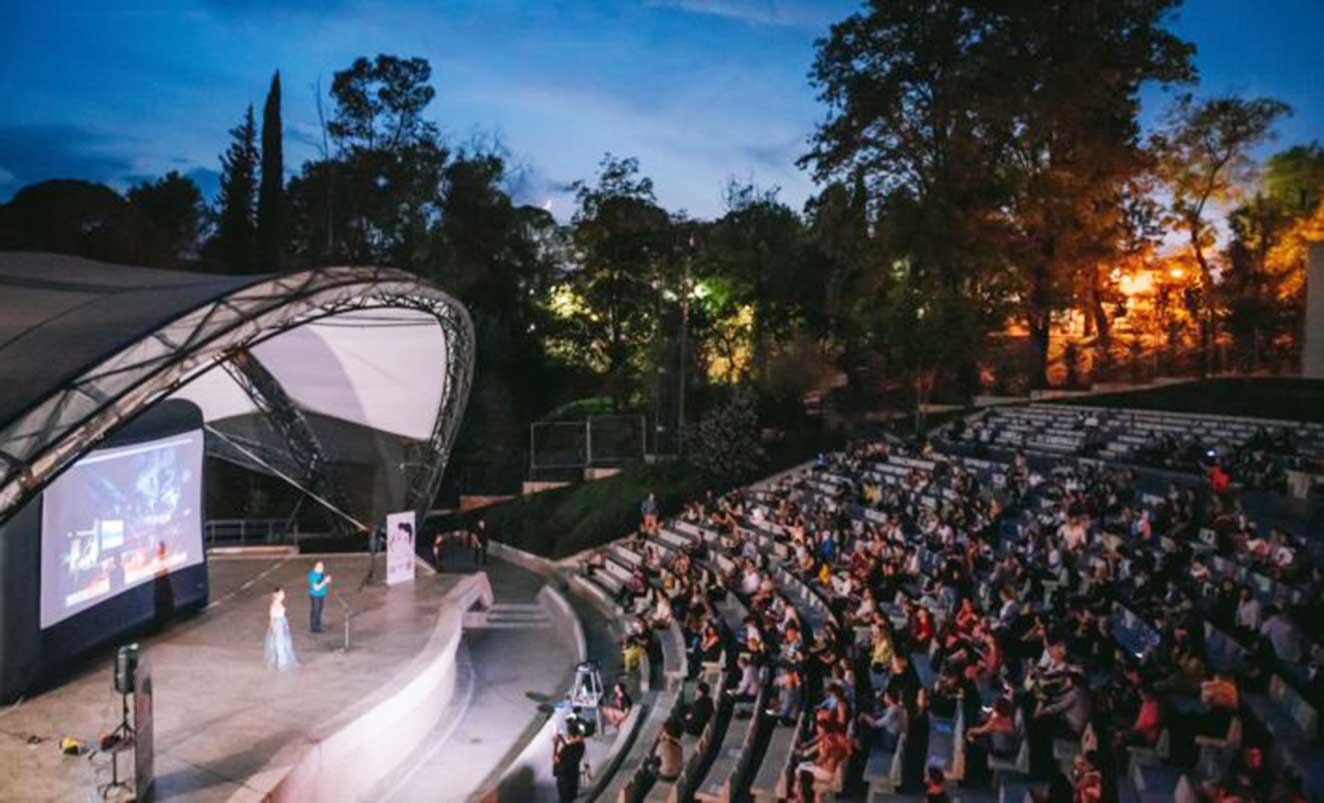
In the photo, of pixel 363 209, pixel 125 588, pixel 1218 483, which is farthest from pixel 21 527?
pixel 363 209

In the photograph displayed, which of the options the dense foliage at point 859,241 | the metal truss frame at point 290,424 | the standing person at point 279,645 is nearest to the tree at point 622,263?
the dense foliage at point 859,241

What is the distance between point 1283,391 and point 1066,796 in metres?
21.9

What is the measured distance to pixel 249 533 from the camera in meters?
31.5

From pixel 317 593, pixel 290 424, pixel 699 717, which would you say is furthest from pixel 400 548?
pixel 699 717

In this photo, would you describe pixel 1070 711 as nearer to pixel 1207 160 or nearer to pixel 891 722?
pixel 891 722

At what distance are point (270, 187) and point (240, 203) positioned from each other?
6.31 feet

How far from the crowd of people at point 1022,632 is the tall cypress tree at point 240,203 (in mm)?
26429

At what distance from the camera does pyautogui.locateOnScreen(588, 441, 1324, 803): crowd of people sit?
8766mm

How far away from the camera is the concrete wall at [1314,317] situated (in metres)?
24.1

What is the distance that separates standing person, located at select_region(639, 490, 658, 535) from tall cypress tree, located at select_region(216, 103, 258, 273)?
21164 mm

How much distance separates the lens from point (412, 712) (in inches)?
550

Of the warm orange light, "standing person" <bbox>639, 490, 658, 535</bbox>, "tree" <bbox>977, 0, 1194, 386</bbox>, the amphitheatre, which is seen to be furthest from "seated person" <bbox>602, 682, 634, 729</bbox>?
the warm orange light

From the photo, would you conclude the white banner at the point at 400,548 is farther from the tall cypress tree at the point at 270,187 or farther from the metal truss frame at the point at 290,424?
the tall cypress tree at the point at 270,187

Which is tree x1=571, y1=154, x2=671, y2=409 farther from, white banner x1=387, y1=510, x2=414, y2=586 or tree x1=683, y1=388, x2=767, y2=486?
white banner x1=387, y1=510, x2=414, y2=586
